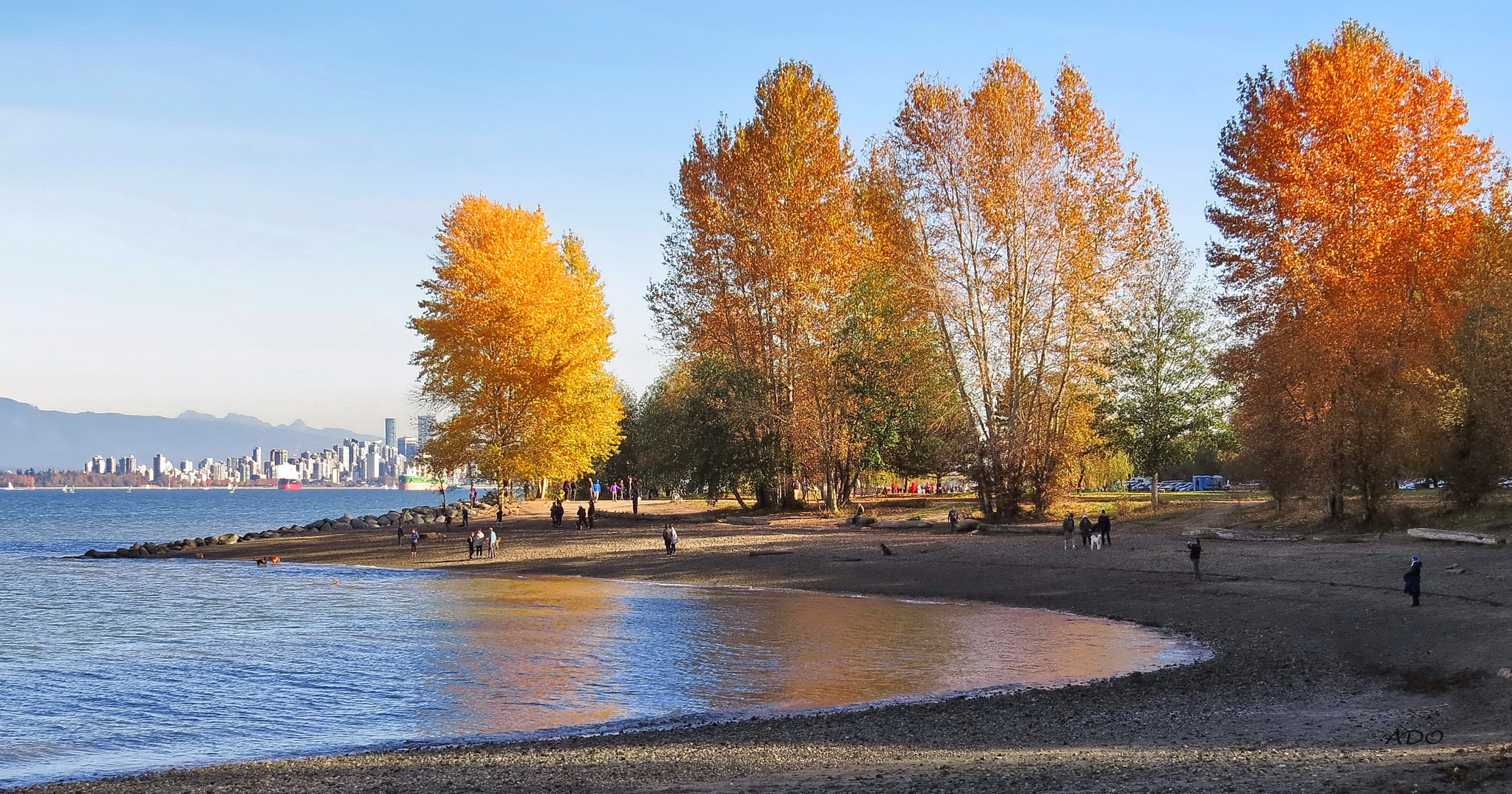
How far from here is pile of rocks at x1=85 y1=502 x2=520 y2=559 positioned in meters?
54.0

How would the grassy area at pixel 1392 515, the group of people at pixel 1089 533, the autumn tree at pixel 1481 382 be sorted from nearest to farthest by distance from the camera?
1. the autumn tree at pixel 1481 382
2. the grassy area at pixel 1392 515
3. the group of people at pixel 1089 533

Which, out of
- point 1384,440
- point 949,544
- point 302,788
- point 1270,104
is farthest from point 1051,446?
point 302,788

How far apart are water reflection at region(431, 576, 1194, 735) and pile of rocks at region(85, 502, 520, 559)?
3046cm

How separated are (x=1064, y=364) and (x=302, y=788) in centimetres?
3371

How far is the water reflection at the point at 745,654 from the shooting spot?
677 inches

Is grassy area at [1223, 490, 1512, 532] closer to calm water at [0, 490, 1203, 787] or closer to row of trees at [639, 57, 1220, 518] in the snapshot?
row of trees at [639, 57, 1220, 518]

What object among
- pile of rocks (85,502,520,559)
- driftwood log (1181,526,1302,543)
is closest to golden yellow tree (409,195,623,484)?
pile of rocks (85,502,520,559)

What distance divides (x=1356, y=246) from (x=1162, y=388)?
53.1ft

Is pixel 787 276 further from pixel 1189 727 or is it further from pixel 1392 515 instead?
pixel 1189 727

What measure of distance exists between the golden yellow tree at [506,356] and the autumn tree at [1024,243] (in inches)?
778

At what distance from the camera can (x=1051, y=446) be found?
41562 millimetres

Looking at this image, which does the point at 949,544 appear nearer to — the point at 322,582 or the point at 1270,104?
the point at 1270,104

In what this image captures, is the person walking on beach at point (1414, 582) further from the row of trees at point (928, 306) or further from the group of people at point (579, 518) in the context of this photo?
the group of people at point (579, 518)

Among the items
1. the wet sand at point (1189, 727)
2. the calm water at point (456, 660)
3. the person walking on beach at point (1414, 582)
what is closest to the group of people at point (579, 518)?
the calm water at point (456, 660)
